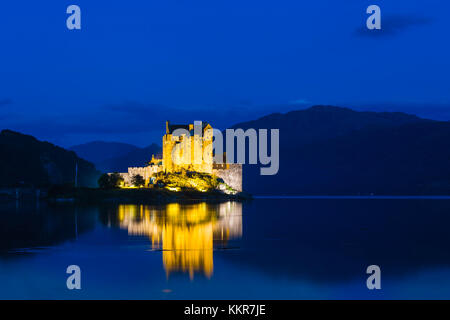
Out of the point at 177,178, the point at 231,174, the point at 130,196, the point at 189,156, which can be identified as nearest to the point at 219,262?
the point at 130,196

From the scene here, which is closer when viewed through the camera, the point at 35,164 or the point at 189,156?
the point at 189,156

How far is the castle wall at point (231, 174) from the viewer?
101062 millimetres

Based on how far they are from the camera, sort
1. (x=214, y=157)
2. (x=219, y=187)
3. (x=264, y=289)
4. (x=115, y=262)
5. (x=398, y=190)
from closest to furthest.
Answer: (x=264, y=289) < (x=115, y=262) < (x=219, y=187) < (x=214, y=157) < (x=398, y=190)

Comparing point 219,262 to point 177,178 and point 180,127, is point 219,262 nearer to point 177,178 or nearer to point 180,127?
point 177,178

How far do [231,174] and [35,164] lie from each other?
5626cm

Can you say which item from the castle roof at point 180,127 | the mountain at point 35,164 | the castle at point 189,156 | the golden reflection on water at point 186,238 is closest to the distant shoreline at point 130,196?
the castle at point 189,156

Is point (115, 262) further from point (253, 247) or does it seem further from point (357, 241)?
point (357, 241)

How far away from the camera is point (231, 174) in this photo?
102 meters

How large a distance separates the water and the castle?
201ft

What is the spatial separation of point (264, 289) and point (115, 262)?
7.27 m

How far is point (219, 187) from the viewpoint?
97125 mm

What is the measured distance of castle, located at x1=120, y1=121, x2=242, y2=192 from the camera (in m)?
99.2

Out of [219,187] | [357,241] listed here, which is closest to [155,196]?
[219,187]
